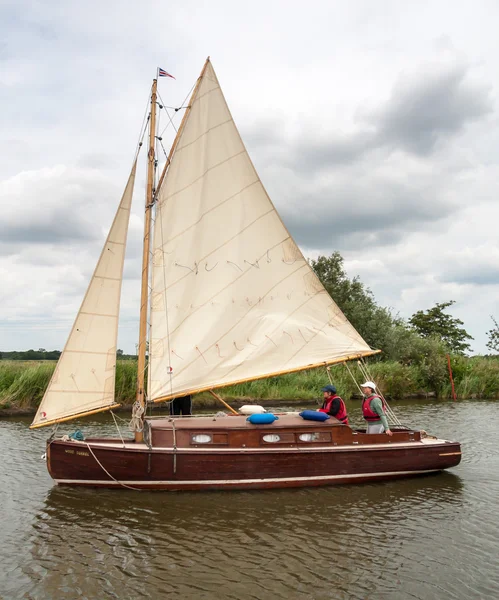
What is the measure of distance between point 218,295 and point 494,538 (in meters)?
8.31

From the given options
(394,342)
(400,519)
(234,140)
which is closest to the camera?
(400,519)

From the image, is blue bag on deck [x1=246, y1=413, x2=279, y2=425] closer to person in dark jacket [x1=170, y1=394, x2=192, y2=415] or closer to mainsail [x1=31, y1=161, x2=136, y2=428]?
person in dark jacket [x1=170, y1=394, x2=192, y2=415]

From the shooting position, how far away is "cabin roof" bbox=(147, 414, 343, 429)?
12.2m

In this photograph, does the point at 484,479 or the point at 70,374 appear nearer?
the point at 70,374

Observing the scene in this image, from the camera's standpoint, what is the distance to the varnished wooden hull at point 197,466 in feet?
38.9

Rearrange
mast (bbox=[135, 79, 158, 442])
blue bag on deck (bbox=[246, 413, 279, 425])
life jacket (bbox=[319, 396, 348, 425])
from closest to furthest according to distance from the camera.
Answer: blue bag on deck (bbox=[246, 413, 279, 425])
mast (bbox=[135, 79, 158, 442])
life jacket (bbox=[319, 396, 348, 425])

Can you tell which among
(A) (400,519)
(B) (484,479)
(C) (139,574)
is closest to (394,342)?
(B) (484,479)

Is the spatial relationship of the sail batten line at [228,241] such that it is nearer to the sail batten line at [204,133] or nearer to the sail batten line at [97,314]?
the sail batten line at [97,314]

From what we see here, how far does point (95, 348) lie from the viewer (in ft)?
40.8

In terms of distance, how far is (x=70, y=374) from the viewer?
12.1 metres

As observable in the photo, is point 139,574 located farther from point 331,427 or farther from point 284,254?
point 284,254

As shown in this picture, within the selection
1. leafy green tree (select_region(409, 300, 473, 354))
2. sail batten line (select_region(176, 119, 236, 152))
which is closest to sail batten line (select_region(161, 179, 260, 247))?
sail batten line (select_region(176, 119, 236, 152))

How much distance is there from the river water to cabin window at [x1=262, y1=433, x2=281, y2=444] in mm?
1232

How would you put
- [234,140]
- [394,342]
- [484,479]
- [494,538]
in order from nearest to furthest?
[494,538] < [484,479] < [234,140] < [394,342]
